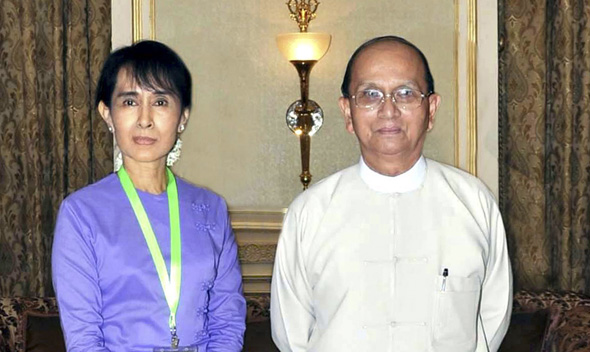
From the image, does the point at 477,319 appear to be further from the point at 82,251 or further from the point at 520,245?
the point at 520,245

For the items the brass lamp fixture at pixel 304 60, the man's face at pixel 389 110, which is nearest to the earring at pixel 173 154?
the man's face at pixel 389 110

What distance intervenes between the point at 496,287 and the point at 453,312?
182 millimetres

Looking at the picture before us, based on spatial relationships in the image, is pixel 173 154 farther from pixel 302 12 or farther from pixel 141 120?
pixel 302 12

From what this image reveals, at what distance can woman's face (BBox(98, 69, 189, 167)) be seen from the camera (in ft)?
8.77

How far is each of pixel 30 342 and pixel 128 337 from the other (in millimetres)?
1341

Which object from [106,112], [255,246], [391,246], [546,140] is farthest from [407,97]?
[546,140]

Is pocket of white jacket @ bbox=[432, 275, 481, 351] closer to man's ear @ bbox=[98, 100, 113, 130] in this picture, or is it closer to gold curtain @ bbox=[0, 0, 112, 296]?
man's ear @ bbox=[98, 100, 113, 130]

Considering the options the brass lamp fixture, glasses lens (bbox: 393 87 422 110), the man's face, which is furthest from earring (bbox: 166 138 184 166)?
the brass lamp fixture

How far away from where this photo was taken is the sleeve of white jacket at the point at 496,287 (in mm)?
2746

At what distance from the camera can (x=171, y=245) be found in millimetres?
2656

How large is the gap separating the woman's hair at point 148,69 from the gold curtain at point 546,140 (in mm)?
2879

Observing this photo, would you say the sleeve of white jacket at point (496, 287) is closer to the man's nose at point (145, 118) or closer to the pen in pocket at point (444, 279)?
the pen in pocket at point (444, 279)

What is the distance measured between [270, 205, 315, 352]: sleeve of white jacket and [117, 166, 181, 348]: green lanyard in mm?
264

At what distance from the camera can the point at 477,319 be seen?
108 inches
